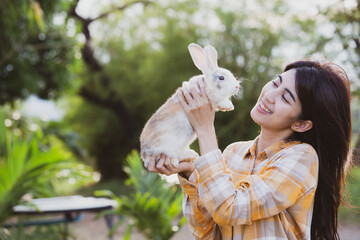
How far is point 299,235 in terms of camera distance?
128 centimetres

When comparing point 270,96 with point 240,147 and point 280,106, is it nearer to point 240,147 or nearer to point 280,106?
point 280,106

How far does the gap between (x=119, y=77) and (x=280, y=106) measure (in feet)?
34.0

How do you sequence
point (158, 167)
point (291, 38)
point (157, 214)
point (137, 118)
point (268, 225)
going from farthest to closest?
point (137, 118) → point (291, 38) → point (157, 214) → point (158, 167) → point (268, 225)

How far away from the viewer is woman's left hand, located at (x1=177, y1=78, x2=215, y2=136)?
1343 mm

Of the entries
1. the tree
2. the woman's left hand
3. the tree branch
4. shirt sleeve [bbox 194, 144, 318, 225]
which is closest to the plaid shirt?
shirt sleeve [bbox 194, 144, 318, 225]

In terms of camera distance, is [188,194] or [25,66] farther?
[25,66]

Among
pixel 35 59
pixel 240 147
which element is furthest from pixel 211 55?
pixel 35 59

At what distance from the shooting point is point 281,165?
1.22 metres

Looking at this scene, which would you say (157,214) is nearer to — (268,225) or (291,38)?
(268,225)

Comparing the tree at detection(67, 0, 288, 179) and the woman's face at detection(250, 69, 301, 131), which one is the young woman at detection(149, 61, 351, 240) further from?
the tree at detection(67, 0, 288, 179)

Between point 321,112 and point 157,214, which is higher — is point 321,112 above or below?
above

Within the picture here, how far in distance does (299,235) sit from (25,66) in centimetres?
591

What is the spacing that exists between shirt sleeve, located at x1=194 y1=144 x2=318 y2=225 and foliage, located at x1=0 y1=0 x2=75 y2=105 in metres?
4.99

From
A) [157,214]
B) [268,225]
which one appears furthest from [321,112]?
[157,214]
